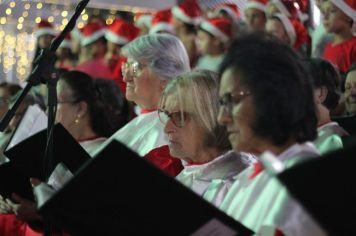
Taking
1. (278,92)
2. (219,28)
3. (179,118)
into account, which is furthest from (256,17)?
(278,92)

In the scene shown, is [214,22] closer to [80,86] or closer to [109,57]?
[109,57]

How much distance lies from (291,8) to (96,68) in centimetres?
192

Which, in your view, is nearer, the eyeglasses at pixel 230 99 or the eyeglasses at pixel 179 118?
the eyeglasses at pixel 230 99

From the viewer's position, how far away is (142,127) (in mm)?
4477

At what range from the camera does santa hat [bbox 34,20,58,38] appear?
868cm

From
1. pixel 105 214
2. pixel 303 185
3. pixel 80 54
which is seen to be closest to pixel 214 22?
pixel 80 54

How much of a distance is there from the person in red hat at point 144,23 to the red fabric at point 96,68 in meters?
0.46

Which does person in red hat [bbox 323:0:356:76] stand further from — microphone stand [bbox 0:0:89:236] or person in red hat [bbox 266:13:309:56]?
microphone stand [bbox 0:0:89:236]

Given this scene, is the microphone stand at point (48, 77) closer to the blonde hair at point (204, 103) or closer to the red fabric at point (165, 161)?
the blonde hair at point (204, 103)

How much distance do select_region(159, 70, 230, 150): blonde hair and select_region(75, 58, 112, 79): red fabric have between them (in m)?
4.05

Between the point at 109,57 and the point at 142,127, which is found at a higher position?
the point at 142,127

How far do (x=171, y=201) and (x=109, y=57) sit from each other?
18.1 feet

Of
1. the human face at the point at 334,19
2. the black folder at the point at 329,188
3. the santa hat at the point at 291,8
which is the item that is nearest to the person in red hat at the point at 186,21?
the santa hat at the point at 291,8

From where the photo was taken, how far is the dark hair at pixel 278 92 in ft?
7.76
